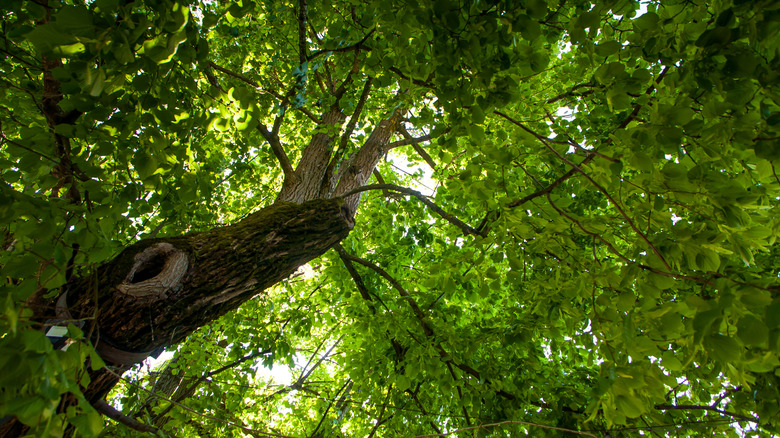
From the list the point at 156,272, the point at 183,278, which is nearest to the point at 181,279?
the point at 183,278

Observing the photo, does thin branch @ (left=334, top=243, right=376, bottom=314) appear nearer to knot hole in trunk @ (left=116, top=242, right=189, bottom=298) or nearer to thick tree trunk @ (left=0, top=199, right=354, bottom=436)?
thick tree trunk @ (left=0, top=199, right=354, bottom=436)

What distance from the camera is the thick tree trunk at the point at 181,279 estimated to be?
1.86 m

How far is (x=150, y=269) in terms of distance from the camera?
2123 millimetres

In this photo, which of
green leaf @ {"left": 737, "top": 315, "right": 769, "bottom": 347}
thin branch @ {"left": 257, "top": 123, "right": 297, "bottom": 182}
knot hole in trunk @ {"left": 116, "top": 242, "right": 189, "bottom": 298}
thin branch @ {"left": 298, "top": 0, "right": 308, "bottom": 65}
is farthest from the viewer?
thin branch @ {"left": 257, "top": 123, "right": 297, "bottom": 182}

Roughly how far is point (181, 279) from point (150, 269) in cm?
18

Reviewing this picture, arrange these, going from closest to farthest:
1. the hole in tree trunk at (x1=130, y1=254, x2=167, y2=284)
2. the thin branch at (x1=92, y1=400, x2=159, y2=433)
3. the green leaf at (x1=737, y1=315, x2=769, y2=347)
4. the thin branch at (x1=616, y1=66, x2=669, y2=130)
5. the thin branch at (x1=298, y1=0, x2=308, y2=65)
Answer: the green leaf at (x1=737, y1=315, x2=769, y2=347), the thin branch at (x1=92, y1=400, x2=159, y2=433), the thin branch at (x1=616, y1=66, x2=669, y2=130), the hole in tree trunk at (x1=130, y1=254, x2=167, y2=284), the thin branch at (x1=298, y1=0, x2=308, y2=65)

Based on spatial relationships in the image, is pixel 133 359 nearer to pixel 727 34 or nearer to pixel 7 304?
pixel 7 304

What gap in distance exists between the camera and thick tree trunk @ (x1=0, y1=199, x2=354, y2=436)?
1862 mm

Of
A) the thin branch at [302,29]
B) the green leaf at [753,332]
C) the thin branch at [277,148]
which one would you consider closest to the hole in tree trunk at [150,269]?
the thin branch at [277,148]

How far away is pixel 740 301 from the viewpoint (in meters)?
1.02

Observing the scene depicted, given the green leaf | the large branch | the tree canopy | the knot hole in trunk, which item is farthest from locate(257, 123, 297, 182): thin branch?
the green leaf

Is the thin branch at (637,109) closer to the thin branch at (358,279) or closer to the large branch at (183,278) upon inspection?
the large branch at (183,278)

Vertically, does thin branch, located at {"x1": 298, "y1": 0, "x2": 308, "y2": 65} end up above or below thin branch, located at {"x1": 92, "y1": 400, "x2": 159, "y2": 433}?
above

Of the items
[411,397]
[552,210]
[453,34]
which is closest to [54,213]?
[453,34]
